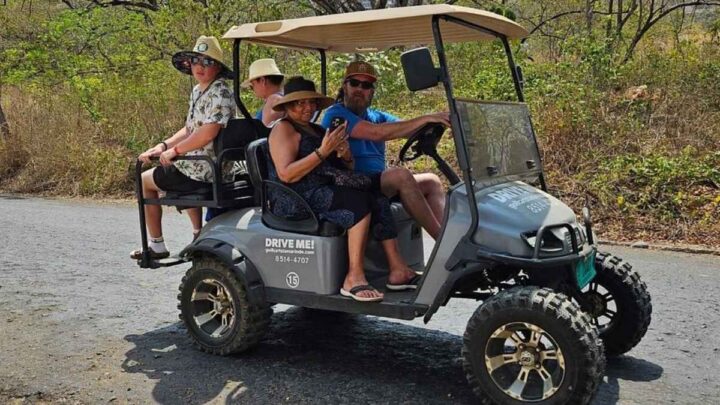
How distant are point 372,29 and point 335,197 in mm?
1065

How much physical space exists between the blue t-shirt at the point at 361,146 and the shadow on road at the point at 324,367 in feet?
3.79

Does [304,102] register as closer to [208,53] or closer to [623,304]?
[208,53]

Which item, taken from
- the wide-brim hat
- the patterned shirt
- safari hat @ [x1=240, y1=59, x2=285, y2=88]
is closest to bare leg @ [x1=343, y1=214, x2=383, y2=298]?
the patterned shirt

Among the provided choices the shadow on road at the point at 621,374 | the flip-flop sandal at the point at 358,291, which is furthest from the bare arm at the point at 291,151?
the shadow on road at the point at 621,374

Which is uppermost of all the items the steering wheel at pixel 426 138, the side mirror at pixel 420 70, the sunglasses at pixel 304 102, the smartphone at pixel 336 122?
the side mirror at pixel 420 70

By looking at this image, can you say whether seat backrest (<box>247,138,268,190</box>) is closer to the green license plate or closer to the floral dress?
the floral dress

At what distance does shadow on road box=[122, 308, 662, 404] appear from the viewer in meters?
3.83

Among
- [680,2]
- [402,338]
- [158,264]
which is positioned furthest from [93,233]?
[680,2]

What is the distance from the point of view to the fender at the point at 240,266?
14.0 feet

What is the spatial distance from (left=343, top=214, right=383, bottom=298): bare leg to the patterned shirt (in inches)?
49.6

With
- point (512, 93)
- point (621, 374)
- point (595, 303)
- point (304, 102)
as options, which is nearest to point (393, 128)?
point (304, 102)

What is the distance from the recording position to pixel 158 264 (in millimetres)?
5035

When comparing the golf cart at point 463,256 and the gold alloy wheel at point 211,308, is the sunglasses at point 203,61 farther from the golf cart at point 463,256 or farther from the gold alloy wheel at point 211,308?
the gold alloy wheel at point 211,308

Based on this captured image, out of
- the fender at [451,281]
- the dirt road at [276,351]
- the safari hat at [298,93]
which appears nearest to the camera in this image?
the fender at [451,281]
